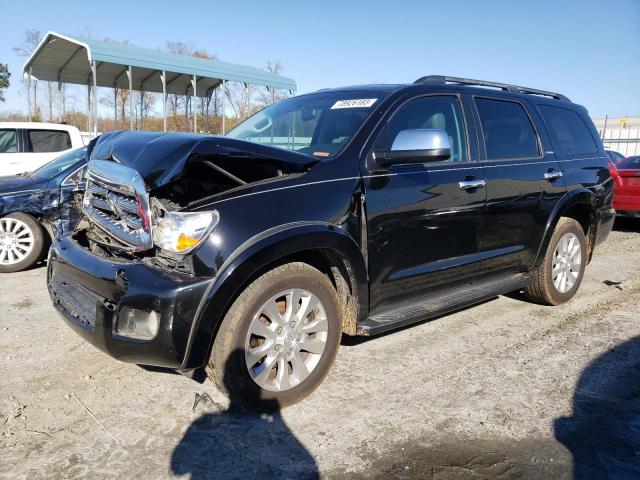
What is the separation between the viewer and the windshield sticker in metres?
3.62

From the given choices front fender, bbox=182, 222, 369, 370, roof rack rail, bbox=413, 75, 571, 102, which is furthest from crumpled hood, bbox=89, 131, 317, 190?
roof rack rail, bbox=413, 75, 571, 102

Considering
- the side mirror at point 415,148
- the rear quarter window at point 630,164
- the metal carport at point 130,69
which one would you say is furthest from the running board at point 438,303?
the metal carport at point 130,69

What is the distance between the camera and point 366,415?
2973mm

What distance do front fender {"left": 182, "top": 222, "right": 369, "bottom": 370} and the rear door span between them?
5.78 ft

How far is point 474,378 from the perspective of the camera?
348 centimetres

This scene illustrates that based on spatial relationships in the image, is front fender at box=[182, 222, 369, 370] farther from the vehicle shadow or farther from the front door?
the vehicle shadow

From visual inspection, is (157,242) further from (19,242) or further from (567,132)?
(19,242)

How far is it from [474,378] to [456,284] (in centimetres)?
76

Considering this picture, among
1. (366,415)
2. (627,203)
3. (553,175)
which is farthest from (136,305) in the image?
(627,203)

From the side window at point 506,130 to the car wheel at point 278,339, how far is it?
6.70 ft

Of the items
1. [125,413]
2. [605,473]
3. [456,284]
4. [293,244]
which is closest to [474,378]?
[456,284]

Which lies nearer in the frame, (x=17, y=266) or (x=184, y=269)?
(x=184, y=269)

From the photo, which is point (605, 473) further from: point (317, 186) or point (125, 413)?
point (125, 413)

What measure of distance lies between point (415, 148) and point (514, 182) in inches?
53.7
